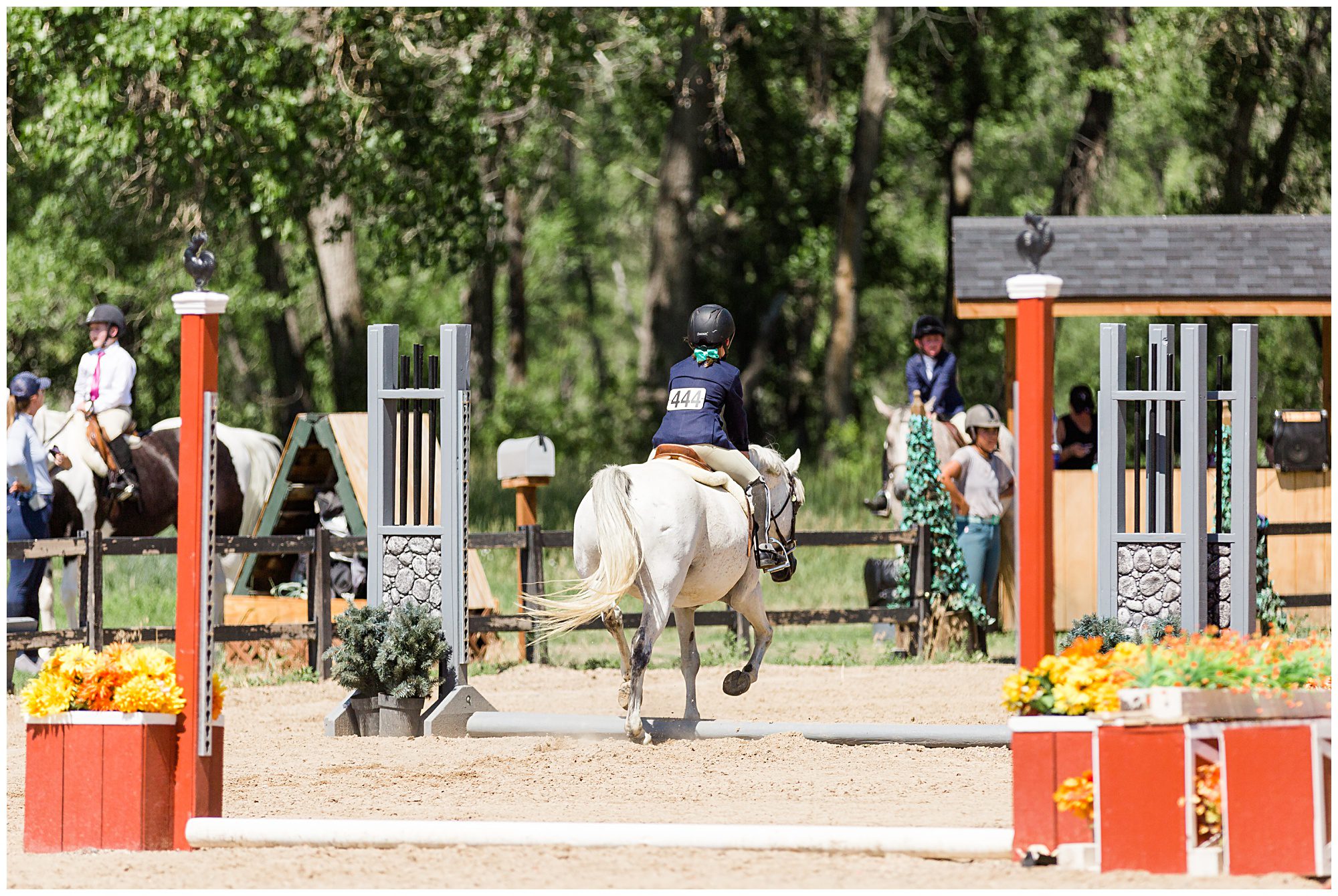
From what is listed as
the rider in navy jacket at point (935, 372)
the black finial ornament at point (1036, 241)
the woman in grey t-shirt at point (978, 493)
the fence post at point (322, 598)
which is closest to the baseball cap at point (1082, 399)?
the rider in navy jacket at point (935, 372)

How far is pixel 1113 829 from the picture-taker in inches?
233

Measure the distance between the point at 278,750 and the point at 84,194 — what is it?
17.2 metres

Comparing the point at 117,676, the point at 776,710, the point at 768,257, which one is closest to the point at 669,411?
the point at 776,710

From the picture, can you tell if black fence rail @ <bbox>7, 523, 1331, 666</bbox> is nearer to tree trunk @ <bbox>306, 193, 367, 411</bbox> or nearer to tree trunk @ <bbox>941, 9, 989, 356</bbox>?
tree trunk @ <bbox>306, 193, 367, 411</bbox>

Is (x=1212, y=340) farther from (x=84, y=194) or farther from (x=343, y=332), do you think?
(x=84, y=194)

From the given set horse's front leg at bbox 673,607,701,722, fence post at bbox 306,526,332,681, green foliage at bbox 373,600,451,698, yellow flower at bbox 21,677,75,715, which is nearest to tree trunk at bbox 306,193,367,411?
fence post at bbox 306,526,332,681

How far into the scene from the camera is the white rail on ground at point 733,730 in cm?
886

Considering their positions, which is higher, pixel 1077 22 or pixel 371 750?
pixel 1077 22

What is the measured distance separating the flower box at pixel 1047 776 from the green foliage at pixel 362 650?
4699 millimetres

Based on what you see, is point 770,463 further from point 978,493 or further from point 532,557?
point 978,493

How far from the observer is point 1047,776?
6105 mm

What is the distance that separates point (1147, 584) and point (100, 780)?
19.2 ft

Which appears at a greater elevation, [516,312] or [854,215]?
[854,215]

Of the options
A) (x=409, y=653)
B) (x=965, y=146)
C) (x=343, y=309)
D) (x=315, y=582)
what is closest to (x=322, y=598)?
(x=315, y=582)
